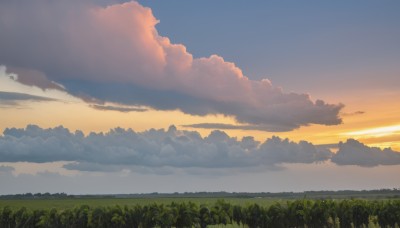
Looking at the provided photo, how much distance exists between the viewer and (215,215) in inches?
1122

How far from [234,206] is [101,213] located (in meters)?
8.19

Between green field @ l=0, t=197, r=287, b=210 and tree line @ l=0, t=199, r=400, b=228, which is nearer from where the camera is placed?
tree line @ l=0, t=199, r=400, b=228

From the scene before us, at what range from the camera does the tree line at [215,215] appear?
28203 millimetres

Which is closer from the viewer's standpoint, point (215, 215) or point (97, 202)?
point (215, 215)

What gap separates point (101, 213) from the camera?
2825 centimetres

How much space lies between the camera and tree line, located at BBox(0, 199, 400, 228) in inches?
1110

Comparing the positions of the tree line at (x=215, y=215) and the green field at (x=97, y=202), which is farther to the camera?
the green field at (x=97, y=202)

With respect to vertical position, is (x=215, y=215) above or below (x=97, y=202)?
below

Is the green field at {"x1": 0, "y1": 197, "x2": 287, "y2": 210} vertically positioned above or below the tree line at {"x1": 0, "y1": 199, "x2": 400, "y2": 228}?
above

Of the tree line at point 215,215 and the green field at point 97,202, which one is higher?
the green field at point 97,202

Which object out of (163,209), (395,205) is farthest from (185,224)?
(395,205)

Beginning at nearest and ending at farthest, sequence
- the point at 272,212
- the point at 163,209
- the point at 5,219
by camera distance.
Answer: the point at 163,209
the point at 272,212
the point at 5,219

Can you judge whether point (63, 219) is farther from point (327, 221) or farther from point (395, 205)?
point (395, 205)

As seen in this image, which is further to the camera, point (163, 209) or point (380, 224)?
point (380, 224)
